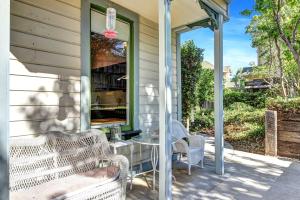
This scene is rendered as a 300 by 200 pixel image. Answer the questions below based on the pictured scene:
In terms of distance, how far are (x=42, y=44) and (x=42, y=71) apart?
317mm

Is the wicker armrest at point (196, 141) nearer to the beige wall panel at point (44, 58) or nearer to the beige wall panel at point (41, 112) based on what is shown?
the beige wall panel at point (41, 112)

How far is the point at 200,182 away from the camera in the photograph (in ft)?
13.3

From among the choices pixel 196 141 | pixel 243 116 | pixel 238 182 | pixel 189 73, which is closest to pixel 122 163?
pixel 238 182

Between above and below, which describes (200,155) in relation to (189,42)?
below

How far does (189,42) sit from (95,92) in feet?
19.4

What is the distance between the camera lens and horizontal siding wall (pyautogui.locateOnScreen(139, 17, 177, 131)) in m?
4.71

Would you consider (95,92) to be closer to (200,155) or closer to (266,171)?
(200,155)

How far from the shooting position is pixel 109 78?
4.18 m

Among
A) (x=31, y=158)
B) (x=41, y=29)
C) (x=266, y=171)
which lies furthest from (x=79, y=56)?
(x=266, y=171)

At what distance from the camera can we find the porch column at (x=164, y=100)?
2.94m

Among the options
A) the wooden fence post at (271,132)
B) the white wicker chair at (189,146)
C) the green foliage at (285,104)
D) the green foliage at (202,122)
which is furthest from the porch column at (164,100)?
the green foliage at (202,122)

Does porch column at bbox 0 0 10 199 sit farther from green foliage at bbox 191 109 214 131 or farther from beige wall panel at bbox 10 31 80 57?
green foliage at bbox 191 109 214 131

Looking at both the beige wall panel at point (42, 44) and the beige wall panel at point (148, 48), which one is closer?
the beige wall panel at point (42, 44)

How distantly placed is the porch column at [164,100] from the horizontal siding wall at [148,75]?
1720 mm
